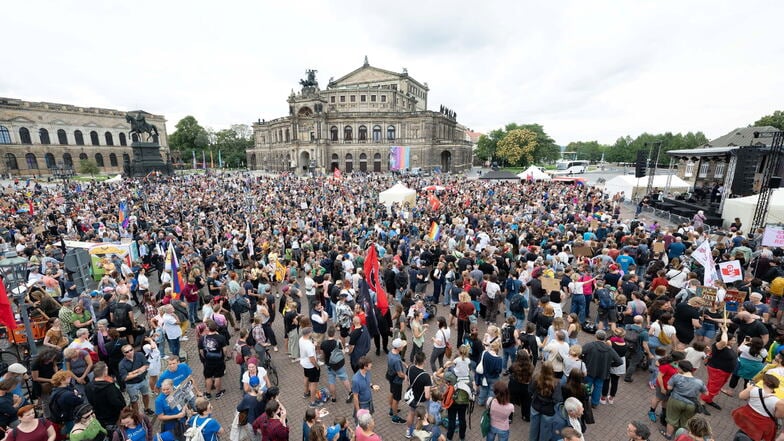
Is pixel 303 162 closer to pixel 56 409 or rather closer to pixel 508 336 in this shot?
pixel 508 336

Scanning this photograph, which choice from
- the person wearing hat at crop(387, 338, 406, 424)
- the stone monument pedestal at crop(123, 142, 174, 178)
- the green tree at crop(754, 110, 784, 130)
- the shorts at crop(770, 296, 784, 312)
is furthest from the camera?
the green tree at crop(754, 110, 784, 130)

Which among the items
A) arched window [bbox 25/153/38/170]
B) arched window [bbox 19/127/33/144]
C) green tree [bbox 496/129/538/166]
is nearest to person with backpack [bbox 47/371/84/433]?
green tree [bbox 496/129/538/166]

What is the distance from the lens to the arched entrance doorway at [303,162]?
230 ft

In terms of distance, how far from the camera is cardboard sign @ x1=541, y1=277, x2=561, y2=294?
8531 millimetres

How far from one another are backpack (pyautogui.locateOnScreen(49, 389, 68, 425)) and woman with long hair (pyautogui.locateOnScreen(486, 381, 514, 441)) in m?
6.00

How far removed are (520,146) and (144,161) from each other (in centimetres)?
6632

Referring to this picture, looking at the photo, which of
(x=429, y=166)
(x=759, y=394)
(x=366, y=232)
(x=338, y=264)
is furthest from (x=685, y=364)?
(x=429, y=166)

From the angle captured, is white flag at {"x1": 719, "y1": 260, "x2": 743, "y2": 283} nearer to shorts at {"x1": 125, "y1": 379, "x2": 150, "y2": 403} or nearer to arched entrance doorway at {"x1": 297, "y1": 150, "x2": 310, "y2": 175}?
shorts at {"x1": 125, "y1": 379, "x2": 150, "y2": 403}

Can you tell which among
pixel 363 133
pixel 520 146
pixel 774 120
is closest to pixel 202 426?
pixel 363 133

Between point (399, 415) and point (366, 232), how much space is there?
9.40 metres

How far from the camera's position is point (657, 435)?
568 cm

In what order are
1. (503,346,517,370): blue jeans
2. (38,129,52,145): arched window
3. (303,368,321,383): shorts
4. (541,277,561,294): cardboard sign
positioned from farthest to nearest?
(38,129,52,145): arched window → (541,277,561,294): cardboard sign → (503,346,517,370): blue jeans → (303,368,321,383): shorts

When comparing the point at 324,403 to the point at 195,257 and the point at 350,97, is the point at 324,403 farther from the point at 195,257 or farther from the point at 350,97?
the point at 350,97

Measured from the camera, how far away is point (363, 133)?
70.2 meters
